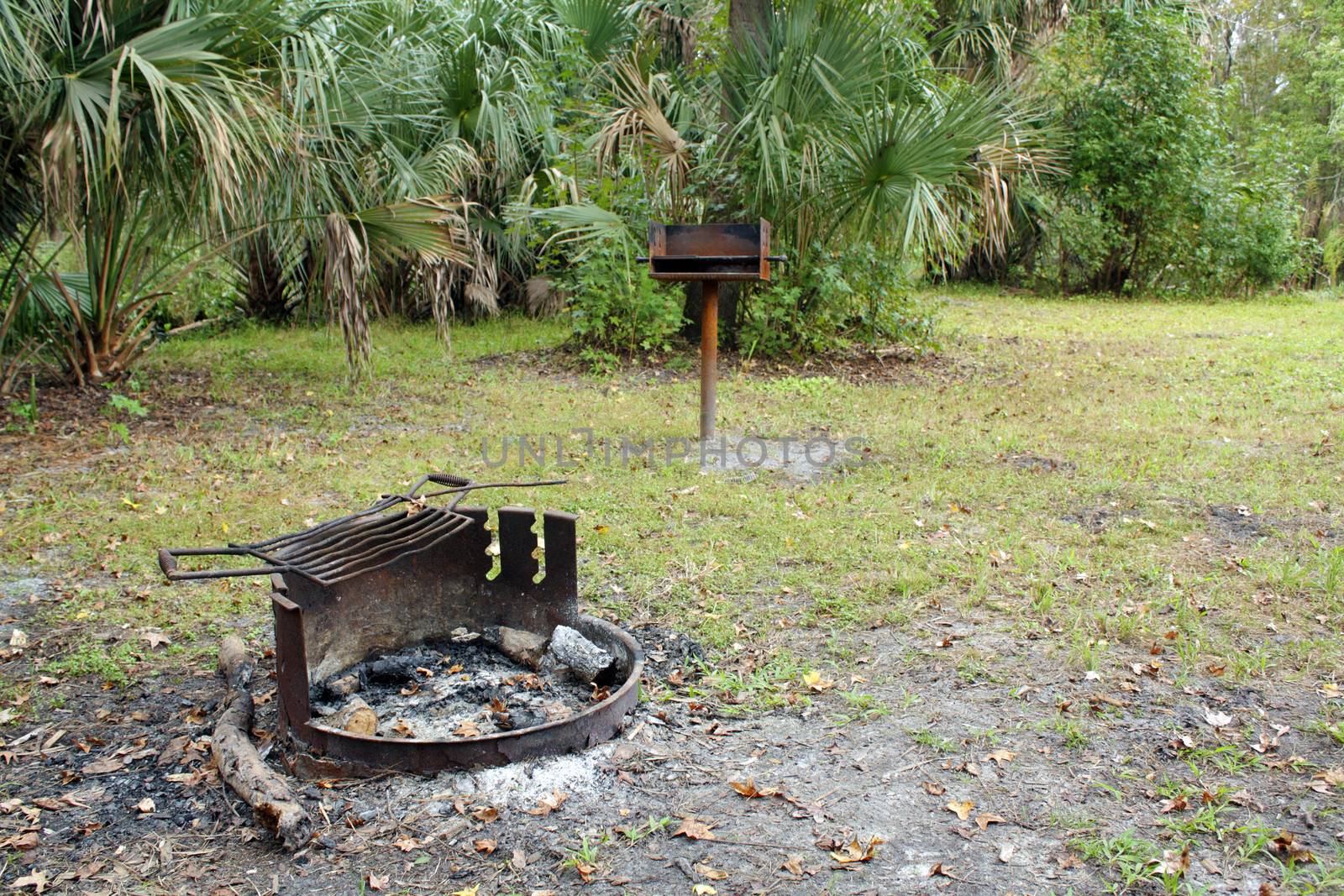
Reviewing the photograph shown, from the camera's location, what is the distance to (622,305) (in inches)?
382

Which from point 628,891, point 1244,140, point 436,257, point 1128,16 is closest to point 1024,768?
point 628,891

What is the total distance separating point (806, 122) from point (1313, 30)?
20.6 meters

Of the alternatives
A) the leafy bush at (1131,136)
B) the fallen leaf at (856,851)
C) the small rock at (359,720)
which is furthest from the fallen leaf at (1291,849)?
the leafy bush at (1131,136)

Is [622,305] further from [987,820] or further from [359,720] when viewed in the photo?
[987,820]

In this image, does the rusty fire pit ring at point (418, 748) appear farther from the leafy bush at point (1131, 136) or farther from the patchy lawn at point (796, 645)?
the leafy bush at point (1131, 136)

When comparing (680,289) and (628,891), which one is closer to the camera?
(628,891)

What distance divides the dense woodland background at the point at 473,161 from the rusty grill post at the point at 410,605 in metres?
3.66

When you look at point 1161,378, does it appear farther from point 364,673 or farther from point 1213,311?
point 364,673

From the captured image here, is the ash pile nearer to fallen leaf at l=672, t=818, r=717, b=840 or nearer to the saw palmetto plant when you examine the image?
fallen leaf at l=672, t=818, r=717, b=840

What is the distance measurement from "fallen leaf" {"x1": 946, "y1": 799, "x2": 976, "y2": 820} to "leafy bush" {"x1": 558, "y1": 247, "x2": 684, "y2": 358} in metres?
6.99

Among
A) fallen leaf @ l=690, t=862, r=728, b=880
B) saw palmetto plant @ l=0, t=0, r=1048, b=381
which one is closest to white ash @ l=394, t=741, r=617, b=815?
fallen leaf @ l=690, t=862, r=728, b=880

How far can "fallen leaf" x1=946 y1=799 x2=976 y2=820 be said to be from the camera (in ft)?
9.38

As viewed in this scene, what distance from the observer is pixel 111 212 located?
7.52 m

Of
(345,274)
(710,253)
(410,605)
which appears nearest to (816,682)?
(410,605)
